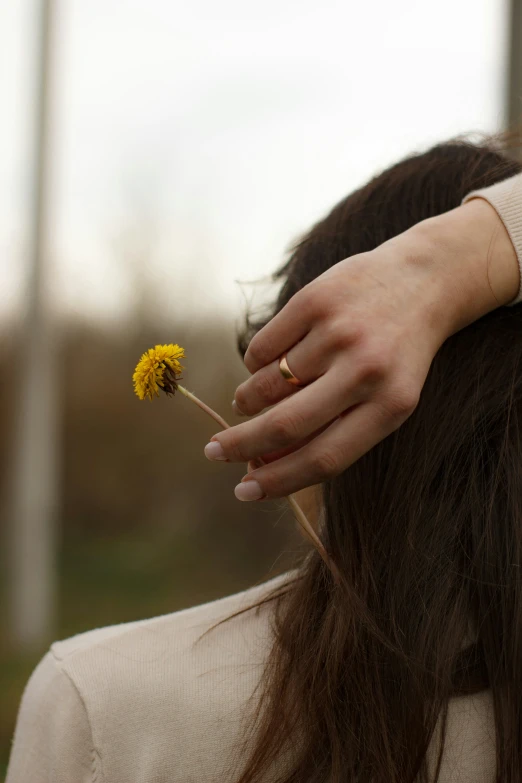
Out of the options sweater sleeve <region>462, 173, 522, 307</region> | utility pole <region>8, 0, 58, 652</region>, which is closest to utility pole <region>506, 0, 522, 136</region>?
utility pole <region>8, 0, 58, 652</region>

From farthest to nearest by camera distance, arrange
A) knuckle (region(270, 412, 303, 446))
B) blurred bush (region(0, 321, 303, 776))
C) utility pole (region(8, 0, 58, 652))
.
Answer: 1. blurred bush (region(0, 321, 303, 776))
2. utility pole (region(8, 0, 58, 652))
3. knuckle (region(270, 412, 303, 446))

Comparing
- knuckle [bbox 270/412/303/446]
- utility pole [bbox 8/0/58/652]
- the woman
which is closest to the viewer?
knuckle [bbox 270/412/303/446]

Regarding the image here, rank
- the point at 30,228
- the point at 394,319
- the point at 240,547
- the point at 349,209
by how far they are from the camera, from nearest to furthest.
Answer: the point at 394,319 < the point at 349,209 < the point at 30,228 < the point at 240,547

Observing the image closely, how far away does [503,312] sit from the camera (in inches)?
29.8

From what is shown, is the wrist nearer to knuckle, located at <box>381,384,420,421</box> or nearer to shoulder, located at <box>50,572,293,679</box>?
knuckle, located at <box>381,384,420,421</box>

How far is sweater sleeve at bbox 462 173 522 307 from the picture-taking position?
0.71m

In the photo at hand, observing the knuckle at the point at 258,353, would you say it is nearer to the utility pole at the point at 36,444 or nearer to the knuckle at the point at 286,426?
the knuckle at the point at 286,426

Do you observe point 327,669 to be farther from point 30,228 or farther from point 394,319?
point 30,228

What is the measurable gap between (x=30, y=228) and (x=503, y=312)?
3.17 metres

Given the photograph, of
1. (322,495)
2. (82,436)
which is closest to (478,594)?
(322,495)

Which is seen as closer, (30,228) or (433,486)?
(433,486)

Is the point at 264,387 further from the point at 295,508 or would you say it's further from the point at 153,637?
the point at 153,637

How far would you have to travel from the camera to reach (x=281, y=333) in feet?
1.96

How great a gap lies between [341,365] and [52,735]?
491mm
